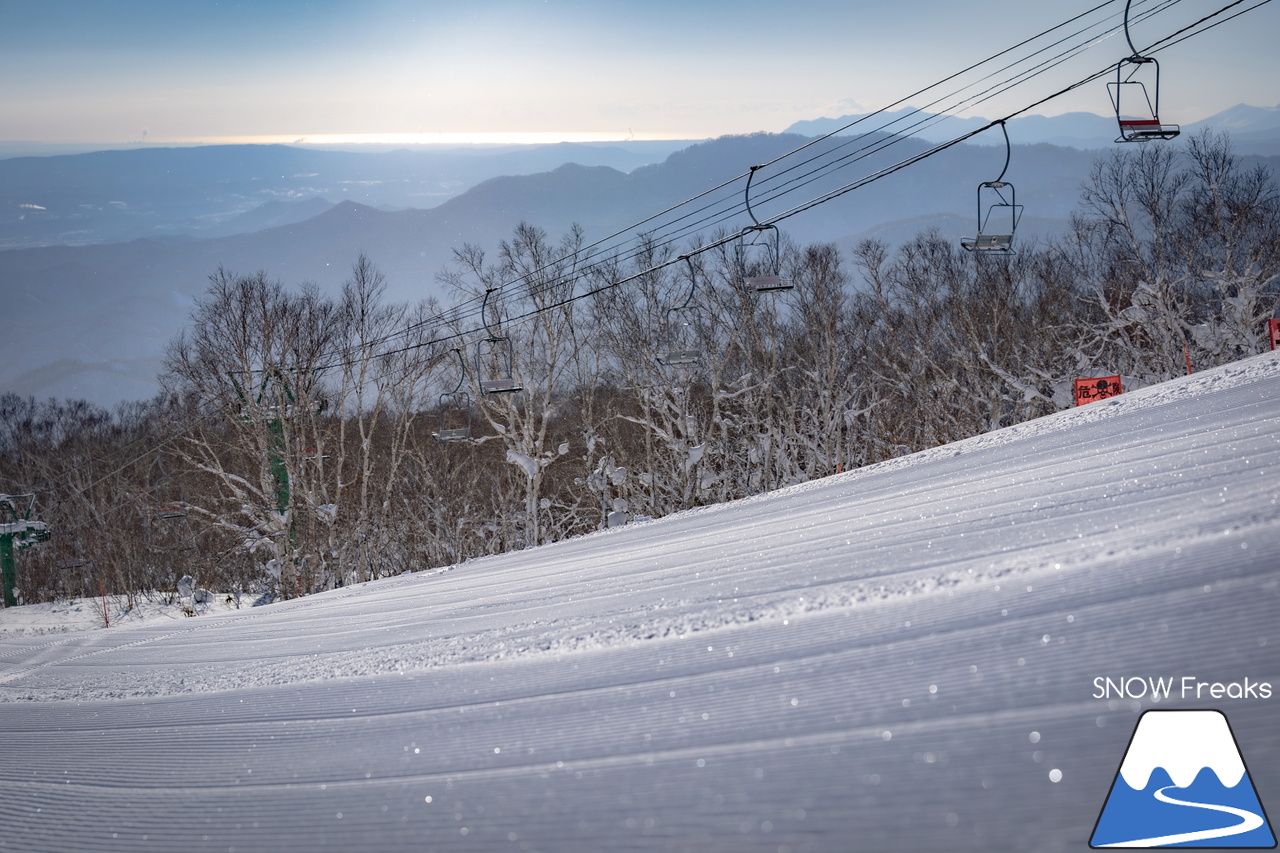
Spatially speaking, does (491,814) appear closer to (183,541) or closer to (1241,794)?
(1241,794)

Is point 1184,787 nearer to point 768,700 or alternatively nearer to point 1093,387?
point 768,700

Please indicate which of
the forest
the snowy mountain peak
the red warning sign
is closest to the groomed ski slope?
the snowy mountain peak

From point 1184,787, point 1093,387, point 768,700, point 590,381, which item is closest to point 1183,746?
point 1184,787

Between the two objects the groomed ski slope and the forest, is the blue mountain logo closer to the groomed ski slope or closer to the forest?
the groomed ski slope

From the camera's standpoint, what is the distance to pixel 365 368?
2667 centimetres

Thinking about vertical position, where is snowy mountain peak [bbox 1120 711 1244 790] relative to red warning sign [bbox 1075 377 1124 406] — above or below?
above

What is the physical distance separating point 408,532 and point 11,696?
2819 cm

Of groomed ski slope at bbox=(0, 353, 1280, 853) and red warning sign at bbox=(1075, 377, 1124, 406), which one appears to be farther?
red warning sign at bbox=(1075, 377, 1124, 406)

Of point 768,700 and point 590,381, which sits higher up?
point 768,700

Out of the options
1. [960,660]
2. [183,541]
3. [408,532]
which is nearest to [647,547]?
[960,660]

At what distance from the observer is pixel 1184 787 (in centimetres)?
143

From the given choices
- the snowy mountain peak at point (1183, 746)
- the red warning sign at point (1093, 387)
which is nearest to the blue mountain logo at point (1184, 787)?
the snowy mountain peak at point (1183, 746)

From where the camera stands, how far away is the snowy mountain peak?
139cm

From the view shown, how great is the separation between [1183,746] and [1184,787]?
0.07m
